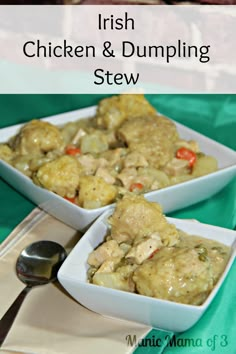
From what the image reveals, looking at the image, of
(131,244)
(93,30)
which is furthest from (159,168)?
(93,30)

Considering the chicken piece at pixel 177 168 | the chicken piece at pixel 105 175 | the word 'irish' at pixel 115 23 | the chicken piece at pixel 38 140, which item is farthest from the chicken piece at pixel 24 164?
the word 'irish' at pixel 115 23

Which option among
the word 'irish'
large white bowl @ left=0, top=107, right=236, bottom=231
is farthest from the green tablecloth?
the word 'irish'

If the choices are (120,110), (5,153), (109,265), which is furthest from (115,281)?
(120,110)

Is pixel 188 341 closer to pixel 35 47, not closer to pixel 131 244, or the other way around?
pixel 131 244

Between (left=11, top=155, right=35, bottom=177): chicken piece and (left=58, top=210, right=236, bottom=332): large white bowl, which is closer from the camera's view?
(left=58, top=210, right=236, bottom=332): large white bowl

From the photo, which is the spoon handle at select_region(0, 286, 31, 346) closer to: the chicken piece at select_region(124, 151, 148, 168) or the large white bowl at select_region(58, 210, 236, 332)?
the large white bowl at select_region(58, 210, 236, 332)
